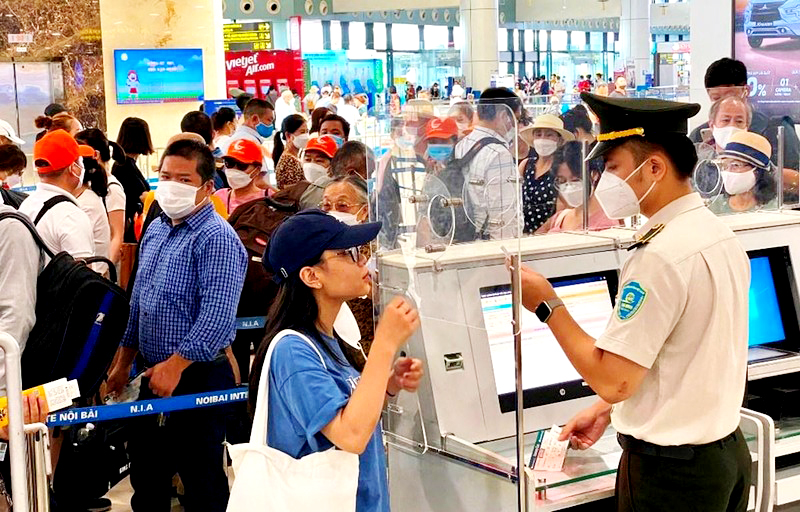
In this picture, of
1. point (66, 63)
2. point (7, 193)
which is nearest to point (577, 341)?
point (7, 193)

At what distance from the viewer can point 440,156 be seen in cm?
296

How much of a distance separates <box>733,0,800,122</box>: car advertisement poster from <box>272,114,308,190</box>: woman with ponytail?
3.90 metres

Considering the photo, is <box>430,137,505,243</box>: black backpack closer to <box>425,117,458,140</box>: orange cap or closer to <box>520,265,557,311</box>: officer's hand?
<box>425,117,458,140</box>: orange cap

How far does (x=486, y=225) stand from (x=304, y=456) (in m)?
0.96

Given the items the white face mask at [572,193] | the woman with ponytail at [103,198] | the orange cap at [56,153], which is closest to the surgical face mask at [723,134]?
the white face mask at [572,193]

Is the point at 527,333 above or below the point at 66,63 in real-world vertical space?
below

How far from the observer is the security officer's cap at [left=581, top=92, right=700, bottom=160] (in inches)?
101

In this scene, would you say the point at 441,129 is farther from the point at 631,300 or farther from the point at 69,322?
the point at 69,322

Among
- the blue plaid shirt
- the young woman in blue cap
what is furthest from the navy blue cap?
the blue plaid shirt

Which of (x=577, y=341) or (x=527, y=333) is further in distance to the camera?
(x=527, y=333)

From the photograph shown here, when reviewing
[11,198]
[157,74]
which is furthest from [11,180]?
[157,74]

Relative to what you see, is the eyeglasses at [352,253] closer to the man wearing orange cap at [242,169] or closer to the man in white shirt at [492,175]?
the man in white shirt at [492,175]

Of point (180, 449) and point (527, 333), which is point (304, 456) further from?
point (180, 449)

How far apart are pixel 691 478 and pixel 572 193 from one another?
75.7 inches
